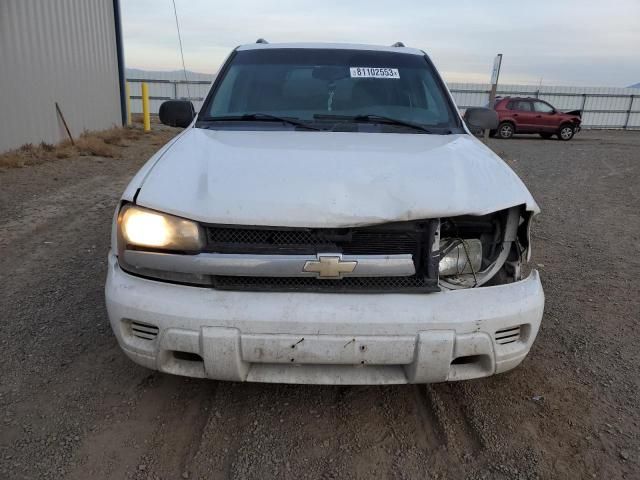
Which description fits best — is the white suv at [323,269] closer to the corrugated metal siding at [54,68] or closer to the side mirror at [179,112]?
the side mirror at [179,112]

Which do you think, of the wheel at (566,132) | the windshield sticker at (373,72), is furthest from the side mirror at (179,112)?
the wheel at (566,132)

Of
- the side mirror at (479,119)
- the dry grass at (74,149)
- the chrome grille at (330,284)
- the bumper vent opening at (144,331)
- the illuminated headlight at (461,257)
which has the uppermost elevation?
the side mirror at (479,119)

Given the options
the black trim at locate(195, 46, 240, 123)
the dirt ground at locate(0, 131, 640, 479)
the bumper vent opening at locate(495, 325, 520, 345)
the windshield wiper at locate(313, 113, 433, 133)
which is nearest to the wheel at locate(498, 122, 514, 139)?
the dirt ground at locate(0, 131, 640, 479)

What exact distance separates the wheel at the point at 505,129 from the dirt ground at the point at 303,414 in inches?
667

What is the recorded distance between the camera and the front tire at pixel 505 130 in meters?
19.4

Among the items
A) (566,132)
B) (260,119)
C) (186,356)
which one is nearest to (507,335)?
(186,356)

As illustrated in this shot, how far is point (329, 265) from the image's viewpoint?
6.49 feet

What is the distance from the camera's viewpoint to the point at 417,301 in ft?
6.57

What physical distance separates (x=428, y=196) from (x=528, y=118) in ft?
64.3

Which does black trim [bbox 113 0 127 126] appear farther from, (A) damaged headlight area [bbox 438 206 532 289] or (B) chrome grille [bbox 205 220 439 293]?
(A) damaged headlight area [bbox 438 206 532 289]

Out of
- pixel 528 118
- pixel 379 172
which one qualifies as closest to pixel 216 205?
pixel 379 172

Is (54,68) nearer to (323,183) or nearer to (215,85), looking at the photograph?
(215,85)

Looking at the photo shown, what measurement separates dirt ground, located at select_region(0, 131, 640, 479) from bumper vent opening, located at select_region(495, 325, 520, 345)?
48 cm

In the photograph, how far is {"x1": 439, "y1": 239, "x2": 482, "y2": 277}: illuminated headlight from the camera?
2215mm
